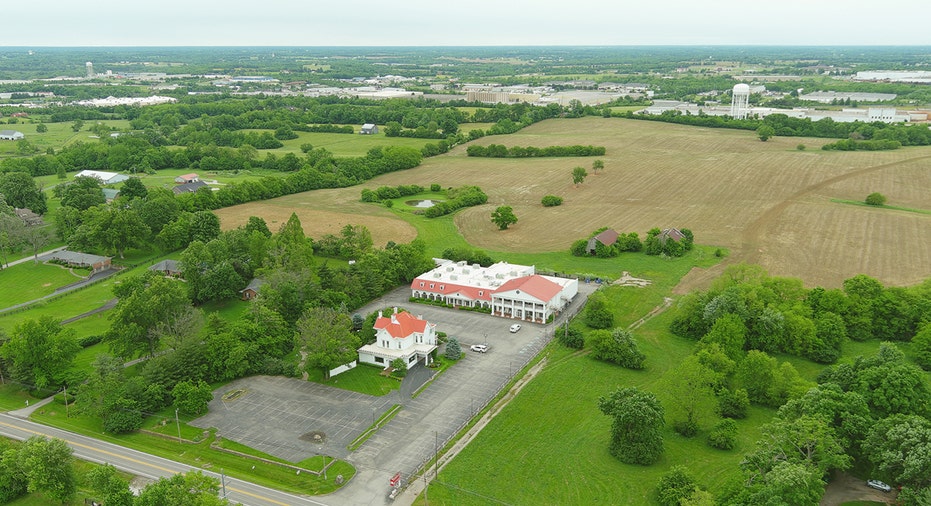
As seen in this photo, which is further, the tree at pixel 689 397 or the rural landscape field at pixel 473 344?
the tree at pixel 689 397

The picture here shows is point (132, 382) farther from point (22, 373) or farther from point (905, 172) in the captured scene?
point (905, 172)

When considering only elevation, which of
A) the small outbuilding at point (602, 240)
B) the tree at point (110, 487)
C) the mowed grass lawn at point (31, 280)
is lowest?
the mowed grass lawn at point (31, 280)

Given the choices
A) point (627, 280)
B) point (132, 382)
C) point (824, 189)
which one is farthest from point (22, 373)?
point (824, 189)

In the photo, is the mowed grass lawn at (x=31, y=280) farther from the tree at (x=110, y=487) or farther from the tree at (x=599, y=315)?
the tree at (x=599, y=315)

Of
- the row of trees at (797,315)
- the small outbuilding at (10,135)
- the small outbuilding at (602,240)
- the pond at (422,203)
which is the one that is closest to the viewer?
the row of trees at (797,315)

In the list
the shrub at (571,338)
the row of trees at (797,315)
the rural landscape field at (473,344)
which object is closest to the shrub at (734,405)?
the rural landscape field at (473,344)

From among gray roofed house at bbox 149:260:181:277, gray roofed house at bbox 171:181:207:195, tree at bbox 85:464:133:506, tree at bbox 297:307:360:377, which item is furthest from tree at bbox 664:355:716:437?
gray roofed house at bbox 171:181:207:195

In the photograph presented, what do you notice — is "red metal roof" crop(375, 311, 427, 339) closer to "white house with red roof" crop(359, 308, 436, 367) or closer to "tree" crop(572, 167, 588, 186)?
"white house with red roof" crop(359, 308, 436, 367)
